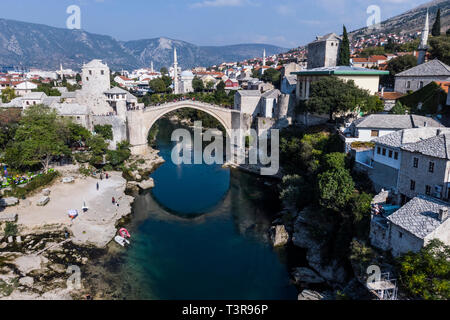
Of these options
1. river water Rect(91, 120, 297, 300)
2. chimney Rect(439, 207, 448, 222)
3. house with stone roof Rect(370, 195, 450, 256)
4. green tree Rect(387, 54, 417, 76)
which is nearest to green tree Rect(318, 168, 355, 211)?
house with stone roof Rect(370, 195, 450, 256)

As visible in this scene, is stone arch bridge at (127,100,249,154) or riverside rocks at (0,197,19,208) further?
stone arch bridge at (127,100,249,154)

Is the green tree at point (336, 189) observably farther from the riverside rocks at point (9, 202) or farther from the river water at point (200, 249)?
the riverside rocks at point (9, 202)

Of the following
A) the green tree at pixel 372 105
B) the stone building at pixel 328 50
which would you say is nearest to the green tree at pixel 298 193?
the green tree at pixel 372 105

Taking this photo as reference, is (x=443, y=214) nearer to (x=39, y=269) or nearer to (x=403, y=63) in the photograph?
(x=39, y=269)

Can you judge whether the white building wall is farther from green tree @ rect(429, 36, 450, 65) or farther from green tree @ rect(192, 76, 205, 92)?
green tree @ rect(192, 76, 205, 92)

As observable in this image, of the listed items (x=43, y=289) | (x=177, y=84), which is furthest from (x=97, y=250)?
(x=177, y=84)

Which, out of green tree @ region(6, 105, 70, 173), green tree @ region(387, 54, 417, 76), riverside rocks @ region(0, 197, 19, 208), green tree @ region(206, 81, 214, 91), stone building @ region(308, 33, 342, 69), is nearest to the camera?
riverside rocks @ region(0, 197, 19, 208)
